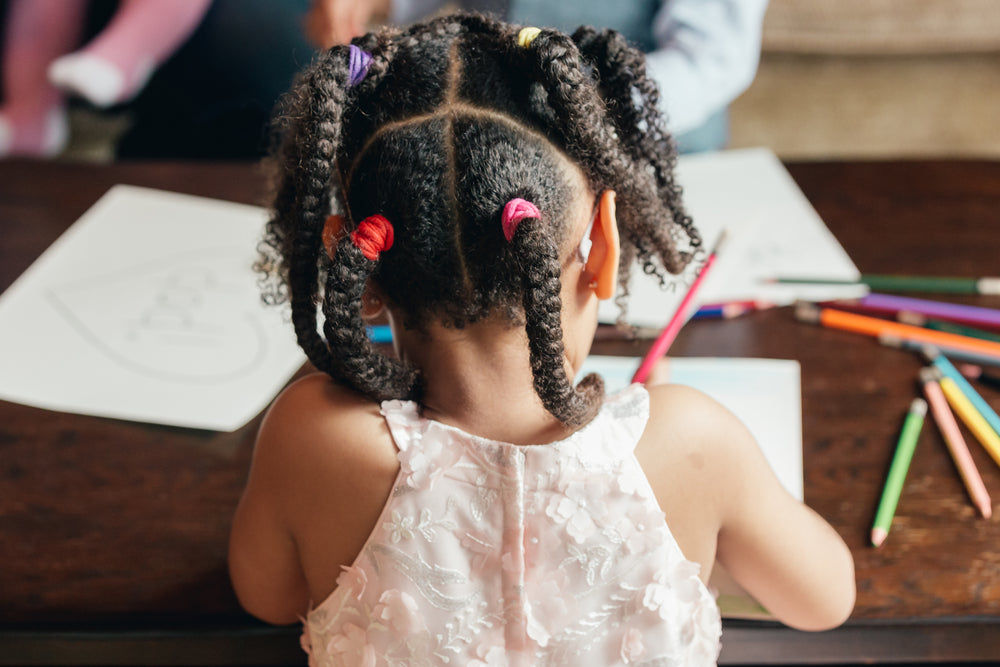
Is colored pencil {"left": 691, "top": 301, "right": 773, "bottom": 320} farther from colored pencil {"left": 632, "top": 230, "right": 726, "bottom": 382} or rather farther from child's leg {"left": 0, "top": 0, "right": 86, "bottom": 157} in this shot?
child's leg {"left": 0, "top": 0, "right": 86, "bottom": 157}

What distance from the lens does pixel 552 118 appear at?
1.65 ft

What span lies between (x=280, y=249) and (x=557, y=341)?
263 mm

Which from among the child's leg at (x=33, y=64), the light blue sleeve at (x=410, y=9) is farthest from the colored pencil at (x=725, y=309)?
the child's leg at (x=33, y=64)

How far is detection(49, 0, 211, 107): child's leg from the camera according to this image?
1.51 metres

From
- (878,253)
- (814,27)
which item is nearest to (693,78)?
(878,253)

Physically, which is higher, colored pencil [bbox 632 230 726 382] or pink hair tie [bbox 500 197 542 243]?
pink hair tie [bbox 500 197 542 243]

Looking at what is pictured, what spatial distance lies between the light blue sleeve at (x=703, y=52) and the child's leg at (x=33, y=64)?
1127 mm

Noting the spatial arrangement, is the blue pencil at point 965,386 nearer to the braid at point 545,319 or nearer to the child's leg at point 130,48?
the braid at point 545,319

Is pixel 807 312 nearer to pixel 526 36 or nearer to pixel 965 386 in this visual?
pixel 965 386

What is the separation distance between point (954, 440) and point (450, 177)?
0.44 meters

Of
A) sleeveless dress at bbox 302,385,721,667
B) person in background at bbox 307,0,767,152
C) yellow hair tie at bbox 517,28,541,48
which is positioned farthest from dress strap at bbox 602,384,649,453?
person in background at bbox 307,0,767,152

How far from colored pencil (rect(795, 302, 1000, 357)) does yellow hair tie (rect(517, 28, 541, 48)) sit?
0.41 meters

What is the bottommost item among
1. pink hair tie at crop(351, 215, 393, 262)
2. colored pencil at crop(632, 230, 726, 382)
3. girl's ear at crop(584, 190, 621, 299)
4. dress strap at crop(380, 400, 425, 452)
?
colored pencil at crop(632, 230, 726, 382)

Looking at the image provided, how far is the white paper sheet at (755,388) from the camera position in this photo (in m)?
0.68
